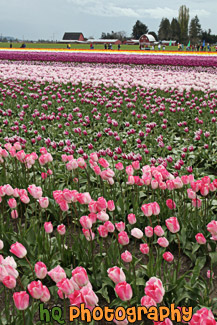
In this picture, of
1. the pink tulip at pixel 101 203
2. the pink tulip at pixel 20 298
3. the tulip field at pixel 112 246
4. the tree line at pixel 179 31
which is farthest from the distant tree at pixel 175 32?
the pink tulip at pixel 20 298

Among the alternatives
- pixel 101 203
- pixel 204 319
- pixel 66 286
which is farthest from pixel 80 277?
pixel 101 203

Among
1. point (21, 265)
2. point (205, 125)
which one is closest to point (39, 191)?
point (21, 265)

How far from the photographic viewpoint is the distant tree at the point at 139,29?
112 metres

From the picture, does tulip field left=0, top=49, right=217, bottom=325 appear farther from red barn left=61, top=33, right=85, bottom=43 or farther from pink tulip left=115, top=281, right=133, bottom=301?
red barn left=61, top=33, right=85, bottom=43

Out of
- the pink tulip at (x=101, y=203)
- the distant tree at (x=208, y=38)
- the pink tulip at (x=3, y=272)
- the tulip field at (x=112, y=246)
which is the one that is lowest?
the tulip field at (x=112, y=246)

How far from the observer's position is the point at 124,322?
5.69 feet

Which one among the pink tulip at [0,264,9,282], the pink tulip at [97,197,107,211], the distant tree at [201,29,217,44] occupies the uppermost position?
the distant tree at [201,29,217,44]

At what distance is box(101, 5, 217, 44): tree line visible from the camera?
91775 millimetres

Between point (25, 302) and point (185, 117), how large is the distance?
7115mm

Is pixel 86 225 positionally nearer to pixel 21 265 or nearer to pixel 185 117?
pixel 21 265

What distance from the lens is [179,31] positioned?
101000mm

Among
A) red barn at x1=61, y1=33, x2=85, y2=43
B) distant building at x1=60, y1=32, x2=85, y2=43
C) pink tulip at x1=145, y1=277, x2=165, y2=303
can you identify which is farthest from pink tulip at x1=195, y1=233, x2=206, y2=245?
red barn at x1=61, y1=33, x2=85, y2=43

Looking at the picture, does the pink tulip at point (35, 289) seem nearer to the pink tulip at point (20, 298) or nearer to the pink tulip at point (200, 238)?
the pink tulip at point (20, 298)

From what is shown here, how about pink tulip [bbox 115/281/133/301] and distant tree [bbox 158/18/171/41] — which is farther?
distant tree [bbox 158/18/171/41]
